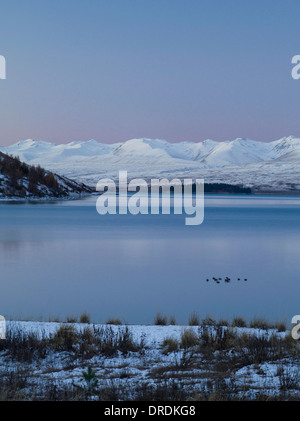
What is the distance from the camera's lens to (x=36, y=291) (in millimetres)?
13547

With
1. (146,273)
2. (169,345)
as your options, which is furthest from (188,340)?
(146,273)

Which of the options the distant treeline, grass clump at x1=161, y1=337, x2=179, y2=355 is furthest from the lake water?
the distant treeline

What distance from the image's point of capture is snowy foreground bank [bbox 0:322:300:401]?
17.8 ft

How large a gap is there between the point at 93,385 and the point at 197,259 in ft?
48.1

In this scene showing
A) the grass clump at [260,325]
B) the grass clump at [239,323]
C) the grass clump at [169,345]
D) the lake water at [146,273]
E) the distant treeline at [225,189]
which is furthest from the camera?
the distant treeline at [225,189]

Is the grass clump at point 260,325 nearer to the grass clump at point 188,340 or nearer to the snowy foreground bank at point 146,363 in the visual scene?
the snowy foreground bank at point 146,363

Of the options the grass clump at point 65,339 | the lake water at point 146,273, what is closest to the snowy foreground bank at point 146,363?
the grass clump at point 65,339

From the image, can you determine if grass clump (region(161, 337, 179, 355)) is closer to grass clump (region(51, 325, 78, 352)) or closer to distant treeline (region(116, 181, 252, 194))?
grass clump (region(51, 325, 78, 352))

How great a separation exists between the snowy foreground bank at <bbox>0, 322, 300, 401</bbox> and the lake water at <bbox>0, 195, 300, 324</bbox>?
2.66 m

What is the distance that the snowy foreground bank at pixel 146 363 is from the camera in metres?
5.44

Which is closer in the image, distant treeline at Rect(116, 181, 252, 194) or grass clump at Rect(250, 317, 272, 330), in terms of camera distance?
grass clump at Rect(250, 317, 272, 330)

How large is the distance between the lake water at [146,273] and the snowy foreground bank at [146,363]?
266cm

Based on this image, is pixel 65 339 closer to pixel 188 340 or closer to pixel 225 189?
pixel 188 340

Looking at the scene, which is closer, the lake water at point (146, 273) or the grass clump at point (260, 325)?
the grass clump at point (260, 325)
